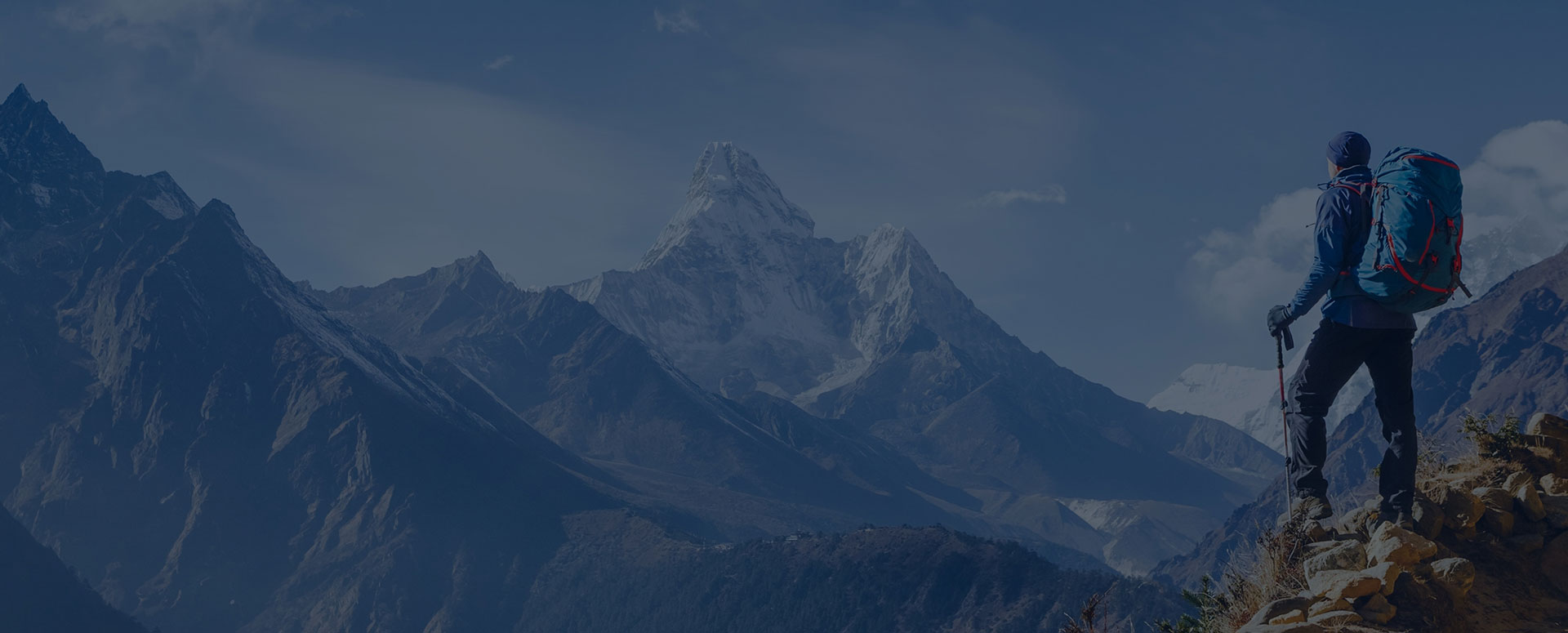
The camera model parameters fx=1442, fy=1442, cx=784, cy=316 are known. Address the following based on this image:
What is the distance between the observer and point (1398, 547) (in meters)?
13.4

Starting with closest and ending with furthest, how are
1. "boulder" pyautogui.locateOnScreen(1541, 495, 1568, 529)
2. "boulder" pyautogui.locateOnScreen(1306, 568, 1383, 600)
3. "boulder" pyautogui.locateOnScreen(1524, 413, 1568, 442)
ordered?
"boulder" pyautogui.locateOnScreen(1306, 568, 1383, 600) → "boulder" pyautogui.locateOnScreen(1541, 495, 1568, 529) → "boulder" pyautogui.locateOnScreen(1524, 413, 1568, 442)

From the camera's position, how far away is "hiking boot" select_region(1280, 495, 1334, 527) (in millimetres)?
14766

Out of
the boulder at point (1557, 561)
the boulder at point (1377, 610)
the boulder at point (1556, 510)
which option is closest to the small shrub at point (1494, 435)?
the boulder at point (1556, 510)

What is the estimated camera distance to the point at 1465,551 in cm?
1485

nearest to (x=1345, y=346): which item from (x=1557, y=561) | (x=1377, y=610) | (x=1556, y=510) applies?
(x=1556, y=510)

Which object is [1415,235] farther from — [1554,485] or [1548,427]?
[1548,427]

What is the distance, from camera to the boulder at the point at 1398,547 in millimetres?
13336

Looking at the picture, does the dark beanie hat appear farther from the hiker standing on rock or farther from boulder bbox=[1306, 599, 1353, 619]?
boulder bbox=[1306, 599, 1353, 619]

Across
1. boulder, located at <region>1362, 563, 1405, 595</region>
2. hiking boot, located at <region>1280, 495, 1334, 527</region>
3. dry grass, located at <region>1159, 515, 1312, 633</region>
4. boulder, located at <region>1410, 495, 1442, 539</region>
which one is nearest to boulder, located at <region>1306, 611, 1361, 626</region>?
boulder, located at <region>1362, 563, 1405, 595</region>

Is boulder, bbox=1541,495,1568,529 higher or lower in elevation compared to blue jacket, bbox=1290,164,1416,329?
lower

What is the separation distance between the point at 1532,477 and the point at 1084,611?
774 cm

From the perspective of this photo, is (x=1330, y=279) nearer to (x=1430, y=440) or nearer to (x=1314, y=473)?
(x=1314, y=473)

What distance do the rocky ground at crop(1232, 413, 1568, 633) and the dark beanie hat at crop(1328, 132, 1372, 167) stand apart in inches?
143

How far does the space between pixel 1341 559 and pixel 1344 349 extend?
268 cm
